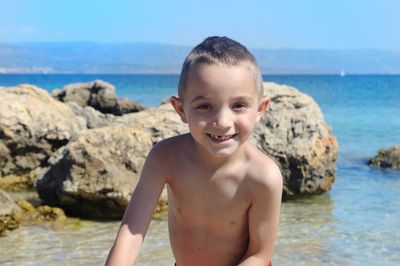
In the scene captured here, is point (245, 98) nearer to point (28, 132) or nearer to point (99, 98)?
point (28, 132)

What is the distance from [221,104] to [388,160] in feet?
31.7

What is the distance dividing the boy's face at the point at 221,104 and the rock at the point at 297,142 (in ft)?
18.0

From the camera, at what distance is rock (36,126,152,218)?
23.3ft

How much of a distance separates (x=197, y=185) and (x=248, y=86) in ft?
1.94

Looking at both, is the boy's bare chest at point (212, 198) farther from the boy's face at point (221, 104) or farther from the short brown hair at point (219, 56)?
the short brown hair at point (219, 56)

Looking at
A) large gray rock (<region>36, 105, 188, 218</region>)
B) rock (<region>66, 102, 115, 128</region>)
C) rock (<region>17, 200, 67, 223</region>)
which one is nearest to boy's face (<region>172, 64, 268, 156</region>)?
large gray rock (<region>36, 105, 188, 218</region>)

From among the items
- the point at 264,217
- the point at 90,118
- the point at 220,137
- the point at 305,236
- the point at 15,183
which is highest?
the point at 220,137

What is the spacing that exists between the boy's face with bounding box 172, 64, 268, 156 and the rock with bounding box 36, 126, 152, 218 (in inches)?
172

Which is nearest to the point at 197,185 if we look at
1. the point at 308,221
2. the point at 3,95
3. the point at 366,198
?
the point at 308,221

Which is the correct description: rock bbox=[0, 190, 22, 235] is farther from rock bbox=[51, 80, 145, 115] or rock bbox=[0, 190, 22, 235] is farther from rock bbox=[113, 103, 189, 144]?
rock bbox=[51, 80, 145, 115]

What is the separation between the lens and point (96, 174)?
7121 millimetres

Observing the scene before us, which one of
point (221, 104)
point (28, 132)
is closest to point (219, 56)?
point (221, 104)

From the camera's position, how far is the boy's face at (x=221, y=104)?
271cm

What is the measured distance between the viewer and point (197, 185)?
313 centimetres
